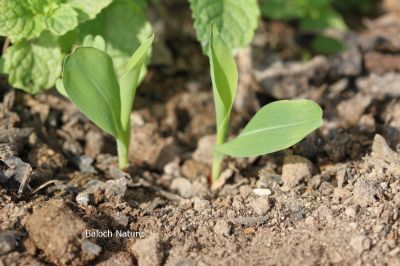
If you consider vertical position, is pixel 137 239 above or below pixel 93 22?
below

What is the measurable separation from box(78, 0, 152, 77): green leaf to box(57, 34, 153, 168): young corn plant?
33 centimetres

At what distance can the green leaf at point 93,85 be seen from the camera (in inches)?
67.5

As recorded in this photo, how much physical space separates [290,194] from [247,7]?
0.78 metres

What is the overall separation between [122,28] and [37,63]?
0.35 meters

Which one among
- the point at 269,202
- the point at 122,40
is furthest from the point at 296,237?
the point at 122,40

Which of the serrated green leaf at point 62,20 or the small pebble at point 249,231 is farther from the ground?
the serrated green leaf at point 62,20

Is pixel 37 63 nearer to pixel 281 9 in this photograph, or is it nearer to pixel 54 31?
pixel 54 31

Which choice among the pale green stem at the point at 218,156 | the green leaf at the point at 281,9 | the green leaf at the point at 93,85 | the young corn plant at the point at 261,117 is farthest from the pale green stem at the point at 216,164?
the green leaf at the point at 281,9

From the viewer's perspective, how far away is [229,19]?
7.25ft

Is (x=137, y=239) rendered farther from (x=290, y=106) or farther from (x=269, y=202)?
(x=290, y=106)

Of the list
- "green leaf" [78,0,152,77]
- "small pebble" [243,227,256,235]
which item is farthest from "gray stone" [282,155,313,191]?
"green leaf" [78,0,152,77]

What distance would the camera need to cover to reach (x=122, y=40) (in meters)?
2.29

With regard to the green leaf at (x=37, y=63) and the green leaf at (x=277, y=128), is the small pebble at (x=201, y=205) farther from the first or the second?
the green leaf at (x=37, y=63)

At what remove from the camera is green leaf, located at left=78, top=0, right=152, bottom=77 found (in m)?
2.28
